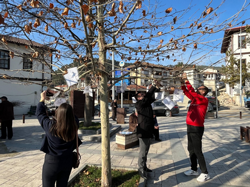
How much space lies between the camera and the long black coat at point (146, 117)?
11.0ft

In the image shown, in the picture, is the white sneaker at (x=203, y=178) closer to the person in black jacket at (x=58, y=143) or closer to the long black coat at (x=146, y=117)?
the long black coat at (x=146, y=117)

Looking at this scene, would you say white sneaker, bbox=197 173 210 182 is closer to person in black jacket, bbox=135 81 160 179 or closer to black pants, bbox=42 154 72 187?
person in black jacket, bbox=135 81 160 179

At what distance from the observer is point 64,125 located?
80.4 inches

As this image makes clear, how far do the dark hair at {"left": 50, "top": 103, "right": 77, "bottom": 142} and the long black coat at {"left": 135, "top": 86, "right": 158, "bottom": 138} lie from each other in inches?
64.7

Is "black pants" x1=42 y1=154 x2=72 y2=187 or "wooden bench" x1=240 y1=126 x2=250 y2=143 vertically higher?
"black pants" x1=42 y1=154 x2=72 y2=187

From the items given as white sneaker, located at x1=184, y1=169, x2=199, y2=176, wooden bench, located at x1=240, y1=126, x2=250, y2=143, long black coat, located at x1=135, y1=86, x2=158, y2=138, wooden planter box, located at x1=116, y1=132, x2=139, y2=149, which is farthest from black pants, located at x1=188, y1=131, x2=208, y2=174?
wooden bench, located at x1=240, y1=126, x2=250, y2=143

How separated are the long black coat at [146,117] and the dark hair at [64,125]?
1.64 metres

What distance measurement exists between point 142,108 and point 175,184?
1.70 meters

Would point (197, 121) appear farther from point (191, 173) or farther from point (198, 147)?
point (191, 173)

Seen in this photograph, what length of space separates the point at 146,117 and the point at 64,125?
1.88 m

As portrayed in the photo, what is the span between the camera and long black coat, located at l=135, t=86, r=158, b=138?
334 cm

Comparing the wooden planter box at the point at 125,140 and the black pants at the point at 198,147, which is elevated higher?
the black pants at the point at 198,147

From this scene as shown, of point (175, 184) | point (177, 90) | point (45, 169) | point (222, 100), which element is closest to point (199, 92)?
point (177, 90)

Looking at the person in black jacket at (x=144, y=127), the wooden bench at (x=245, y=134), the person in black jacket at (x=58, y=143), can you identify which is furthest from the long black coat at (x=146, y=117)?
the wooden bench at (x=245, y=134)
